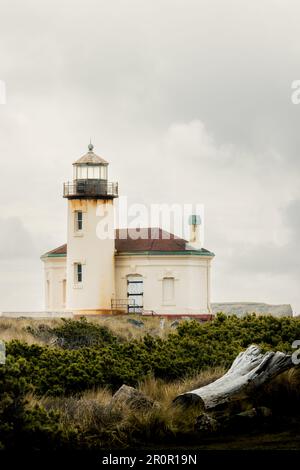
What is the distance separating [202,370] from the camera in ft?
54.8

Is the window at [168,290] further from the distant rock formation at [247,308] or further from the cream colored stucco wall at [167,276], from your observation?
the distant rock formation at [247,308]

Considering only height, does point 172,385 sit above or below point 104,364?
below

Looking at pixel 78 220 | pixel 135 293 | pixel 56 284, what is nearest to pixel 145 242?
pixel 135 293

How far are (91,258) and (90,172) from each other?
10.9 feet

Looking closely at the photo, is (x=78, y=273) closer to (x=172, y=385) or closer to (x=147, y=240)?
(x=147, y=240)

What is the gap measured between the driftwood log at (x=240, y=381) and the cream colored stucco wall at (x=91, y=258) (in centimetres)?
2884

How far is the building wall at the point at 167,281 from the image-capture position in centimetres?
4372

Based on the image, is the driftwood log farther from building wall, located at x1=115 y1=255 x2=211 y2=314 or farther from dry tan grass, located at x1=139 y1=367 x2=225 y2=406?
building wall, located at x1=115 y1=255 x2=211 y2=314

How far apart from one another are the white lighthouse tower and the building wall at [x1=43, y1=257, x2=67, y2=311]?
3.08 feet

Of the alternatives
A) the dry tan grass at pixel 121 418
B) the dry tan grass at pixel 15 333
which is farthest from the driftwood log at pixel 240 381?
the dry tan grass at pixel 15 333

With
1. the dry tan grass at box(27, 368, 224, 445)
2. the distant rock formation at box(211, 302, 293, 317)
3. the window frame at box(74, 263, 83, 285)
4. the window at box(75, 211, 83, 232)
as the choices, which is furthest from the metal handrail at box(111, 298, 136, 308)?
the dry tan grass at box(27, 368, 224, 445)

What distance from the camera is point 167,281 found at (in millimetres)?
44188
